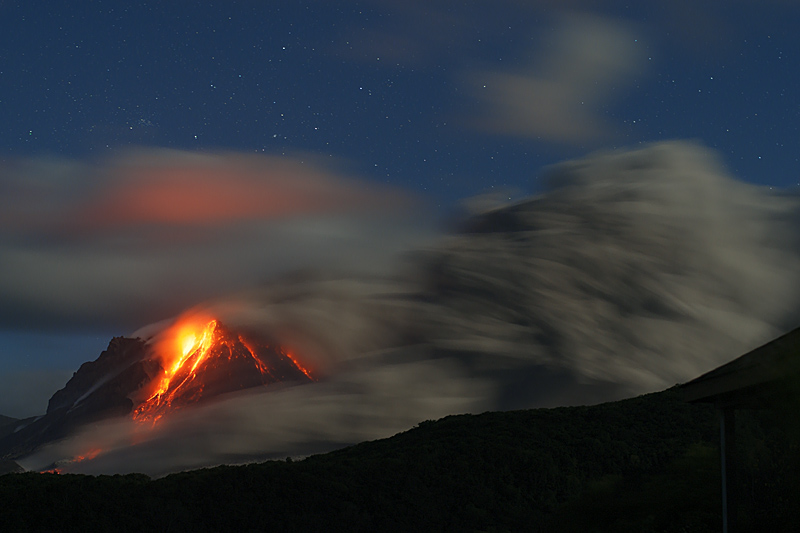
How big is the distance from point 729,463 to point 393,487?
225ft

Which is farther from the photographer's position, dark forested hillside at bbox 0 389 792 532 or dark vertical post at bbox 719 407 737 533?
dark forested hillside at bbox 0 389 792 532

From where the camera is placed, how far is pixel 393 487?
7544 cm

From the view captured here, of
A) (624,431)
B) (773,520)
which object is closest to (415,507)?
(624,431)

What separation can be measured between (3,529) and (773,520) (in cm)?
6914

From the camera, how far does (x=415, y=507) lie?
72.9 meters

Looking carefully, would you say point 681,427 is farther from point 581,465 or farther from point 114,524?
point 114,524

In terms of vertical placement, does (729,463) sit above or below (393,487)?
above

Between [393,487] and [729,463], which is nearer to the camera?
[729,463]

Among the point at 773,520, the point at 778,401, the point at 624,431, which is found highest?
the point at 624,431

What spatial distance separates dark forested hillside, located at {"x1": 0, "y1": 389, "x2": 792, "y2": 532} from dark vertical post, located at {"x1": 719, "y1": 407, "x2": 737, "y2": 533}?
180 feet

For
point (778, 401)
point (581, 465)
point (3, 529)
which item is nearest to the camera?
point (778, 401)

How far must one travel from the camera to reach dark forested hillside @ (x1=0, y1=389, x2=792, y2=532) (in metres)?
68.5

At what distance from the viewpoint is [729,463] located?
9414 millimetres

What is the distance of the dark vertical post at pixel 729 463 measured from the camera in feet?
30.6
